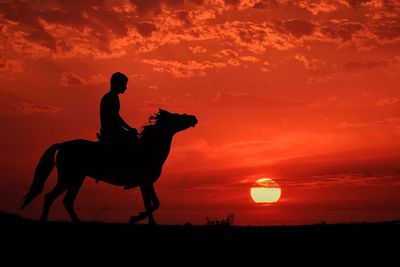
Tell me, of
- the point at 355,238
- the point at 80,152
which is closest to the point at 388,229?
the point at 355,238

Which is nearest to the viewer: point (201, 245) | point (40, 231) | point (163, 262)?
point (163, 262)

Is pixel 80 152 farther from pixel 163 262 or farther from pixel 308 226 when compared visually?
pixel 308 226

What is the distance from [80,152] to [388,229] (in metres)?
7.45

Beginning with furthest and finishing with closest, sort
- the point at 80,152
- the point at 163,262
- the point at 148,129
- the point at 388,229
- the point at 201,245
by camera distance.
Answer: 1. the point at 148,129
2. the point at 80,152
3. the point at 388,229
4. the point at 201,245
5. the point at 163,262

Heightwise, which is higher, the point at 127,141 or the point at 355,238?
the point at 127,141

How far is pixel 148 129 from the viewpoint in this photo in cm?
1348

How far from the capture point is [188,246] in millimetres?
9430

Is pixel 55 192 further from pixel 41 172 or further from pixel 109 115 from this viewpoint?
pixel 109 115

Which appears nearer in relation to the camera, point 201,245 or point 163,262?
point 163,262

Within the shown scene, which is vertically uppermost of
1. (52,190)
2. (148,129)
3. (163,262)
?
(148,129)

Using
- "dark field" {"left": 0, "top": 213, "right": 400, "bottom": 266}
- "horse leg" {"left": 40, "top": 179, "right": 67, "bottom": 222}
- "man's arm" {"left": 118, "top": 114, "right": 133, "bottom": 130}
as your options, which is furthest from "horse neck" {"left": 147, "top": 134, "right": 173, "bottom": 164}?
"horse leg" {"left": 40, "top": 179, "right": 67, "bottom": 222}

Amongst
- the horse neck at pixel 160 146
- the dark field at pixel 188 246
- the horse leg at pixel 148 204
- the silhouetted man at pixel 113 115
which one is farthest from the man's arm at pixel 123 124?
the dark field at pixel 188 246

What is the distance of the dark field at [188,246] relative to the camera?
8523 millimetres

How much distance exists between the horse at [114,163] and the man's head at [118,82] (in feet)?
4.28
